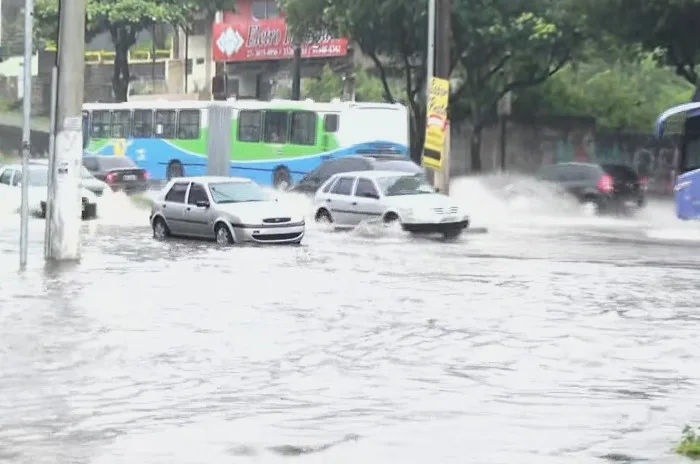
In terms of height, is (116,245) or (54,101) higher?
(54,101)

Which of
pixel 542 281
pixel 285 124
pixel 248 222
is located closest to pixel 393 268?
pixel 542 281

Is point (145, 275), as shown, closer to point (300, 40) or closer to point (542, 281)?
point (542, 281)

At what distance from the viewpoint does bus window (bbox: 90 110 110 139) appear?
2192 inches

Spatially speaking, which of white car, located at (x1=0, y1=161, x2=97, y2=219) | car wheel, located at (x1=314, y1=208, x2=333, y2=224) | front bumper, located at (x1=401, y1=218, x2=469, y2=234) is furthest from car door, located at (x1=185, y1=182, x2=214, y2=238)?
white car, located at (x1=0, y1=161, x2=97, y2=219)

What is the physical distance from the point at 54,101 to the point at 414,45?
29.3 m

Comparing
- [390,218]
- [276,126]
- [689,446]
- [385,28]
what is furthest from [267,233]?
[385,28]

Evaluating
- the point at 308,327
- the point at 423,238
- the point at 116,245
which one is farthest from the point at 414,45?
the point at 308,327

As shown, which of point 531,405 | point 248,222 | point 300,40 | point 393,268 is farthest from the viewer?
point 300,40

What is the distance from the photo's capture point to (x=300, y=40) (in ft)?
184

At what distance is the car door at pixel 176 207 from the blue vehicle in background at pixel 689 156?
9960 millimetres

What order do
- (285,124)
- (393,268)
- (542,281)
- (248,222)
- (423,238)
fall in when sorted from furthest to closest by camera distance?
1. (285,124)
2. (423,238)
3. (248,222)
4. (393,268)
5. (542,281)

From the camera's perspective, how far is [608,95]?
5766cm

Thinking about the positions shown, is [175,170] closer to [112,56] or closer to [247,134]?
[247,134]

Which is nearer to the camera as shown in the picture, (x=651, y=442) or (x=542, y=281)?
(x=651, y=442)
